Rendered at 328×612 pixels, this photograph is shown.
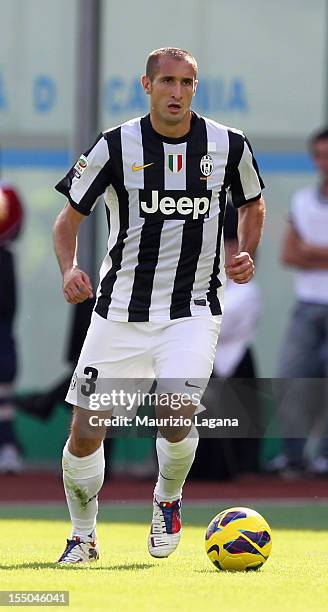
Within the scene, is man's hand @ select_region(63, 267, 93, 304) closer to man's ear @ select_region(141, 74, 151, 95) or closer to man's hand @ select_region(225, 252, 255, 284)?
man's hand @ select_region(225, 252, 255, 284)

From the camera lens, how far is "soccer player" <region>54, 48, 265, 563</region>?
7441 millimetres

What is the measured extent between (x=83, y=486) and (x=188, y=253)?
1183 millimetres

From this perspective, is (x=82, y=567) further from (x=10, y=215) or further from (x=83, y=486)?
(x=10, y=215)

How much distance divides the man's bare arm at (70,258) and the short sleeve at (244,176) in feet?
2.52

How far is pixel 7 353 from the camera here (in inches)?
533

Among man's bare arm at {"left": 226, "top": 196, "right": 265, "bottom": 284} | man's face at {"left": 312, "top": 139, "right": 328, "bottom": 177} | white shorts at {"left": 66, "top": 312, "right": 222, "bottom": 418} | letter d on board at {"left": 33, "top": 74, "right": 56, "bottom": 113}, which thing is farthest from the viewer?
letter d on board at {"left": 33, "top": 74, "right": 56, "bottom": 113}

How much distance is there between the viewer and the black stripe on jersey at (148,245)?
24.6ft

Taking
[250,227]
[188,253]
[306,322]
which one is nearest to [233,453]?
[306,322]

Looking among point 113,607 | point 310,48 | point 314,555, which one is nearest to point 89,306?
point 310,48

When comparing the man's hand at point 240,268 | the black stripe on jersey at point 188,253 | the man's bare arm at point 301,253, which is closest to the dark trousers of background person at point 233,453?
the man's bare arm at point 301,253

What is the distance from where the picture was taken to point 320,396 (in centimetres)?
1353

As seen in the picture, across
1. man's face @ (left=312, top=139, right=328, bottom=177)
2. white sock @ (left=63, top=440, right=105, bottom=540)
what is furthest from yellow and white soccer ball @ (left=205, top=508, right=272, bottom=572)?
man's face @ (left=312, top=139, right=328, bottom=177)

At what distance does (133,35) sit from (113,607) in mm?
9191

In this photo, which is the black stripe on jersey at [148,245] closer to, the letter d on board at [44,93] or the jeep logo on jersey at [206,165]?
the jeep logo on jersey at [206,165]
